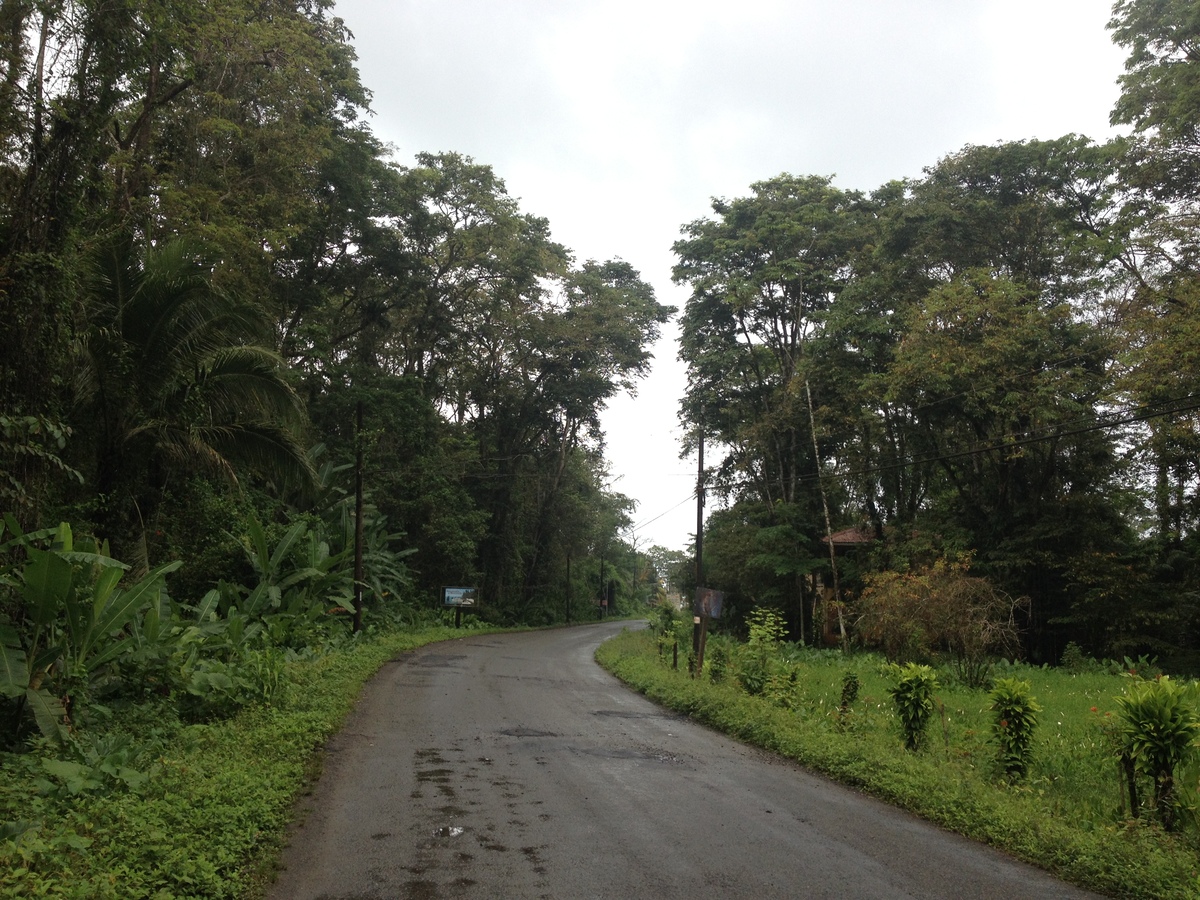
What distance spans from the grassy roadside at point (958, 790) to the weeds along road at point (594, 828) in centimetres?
26

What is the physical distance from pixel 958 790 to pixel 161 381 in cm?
1157

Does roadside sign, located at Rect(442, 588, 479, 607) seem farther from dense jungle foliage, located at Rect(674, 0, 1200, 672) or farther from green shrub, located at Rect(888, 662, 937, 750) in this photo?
green shrub, located at Rect(888, 662, 937, 750)

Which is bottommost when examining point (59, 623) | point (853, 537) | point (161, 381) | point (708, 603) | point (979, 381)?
point (59, 623)

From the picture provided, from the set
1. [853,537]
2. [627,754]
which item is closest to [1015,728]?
[627,754]

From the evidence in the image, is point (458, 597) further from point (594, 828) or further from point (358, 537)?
point (594, 828)

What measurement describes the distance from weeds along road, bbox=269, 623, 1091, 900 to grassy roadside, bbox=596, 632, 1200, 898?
263mm

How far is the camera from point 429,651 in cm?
2294

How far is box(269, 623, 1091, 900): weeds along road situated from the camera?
17.1ft

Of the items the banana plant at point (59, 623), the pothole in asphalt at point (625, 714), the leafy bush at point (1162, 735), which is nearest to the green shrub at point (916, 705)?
the leafy bush at point (1162, 735)

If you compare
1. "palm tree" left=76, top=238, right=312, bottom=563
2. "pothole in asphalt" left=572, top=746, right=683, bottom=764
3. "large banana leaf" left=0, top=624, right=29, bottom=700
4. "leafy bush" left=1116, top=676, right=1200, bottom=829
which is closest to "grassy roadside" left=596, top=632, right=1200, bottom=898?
"leafy bush" left=1116, top=676, right=1200, bottom=829

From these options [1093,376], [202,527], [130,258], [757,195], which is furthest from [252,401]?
[757,195]

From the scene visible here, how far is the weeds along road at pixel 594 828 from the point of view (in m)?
5.22

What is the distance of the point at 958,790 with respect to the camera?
25.3ft

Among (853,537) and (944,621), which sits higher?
(853,537)
